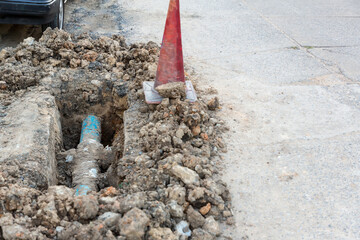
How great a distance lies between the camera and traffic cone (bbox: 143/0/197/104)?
360 centimetres

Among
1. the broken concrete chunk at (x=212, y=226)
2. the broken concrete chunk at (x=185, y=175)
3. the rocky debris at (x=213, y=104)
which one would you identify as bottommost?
the broken concrete chunk at (x=212, y=226)

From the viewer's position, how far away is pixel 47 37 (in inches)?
179

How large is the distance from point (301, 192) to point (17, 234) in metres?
2.09

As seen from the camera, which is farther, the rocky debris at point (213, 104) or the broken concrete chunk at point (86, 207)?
the rocky debris at point (213, 104)

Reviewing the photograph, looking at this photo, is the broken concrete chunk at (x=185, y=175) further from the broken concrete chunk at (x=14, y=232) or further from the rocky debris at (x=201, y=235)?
the broken concrete chunk at (x=14, y=232)

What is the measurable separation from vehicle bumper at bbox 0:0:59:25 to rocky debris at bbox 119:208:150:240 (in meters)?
3.58

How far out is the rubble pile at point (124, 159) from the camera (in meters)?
2.38

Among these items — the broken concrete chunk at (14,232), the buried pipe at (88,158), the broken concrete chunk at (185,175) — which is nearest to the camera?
the broken concrete chunk at (14,232)

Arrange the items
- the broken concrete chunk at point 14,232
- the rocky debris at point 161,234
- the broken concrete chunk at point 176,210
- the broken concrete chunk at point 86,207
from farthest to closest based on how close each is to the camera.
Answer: the broken concrete chunk at point 176,210
the broken concrete chunk at point 86,207
the rocky debris at point 161,234
the broken concrete chunk at point 14,232

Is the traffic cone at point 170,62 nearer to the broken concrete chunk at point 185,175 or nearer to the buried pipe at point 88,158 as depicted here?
the buried pipe at point 88,158

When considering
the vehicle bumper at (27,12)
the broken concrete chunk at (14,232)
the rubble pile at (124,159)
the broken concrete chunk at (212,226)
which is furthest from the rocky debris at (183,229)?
the vehicle bumper at (27,12)

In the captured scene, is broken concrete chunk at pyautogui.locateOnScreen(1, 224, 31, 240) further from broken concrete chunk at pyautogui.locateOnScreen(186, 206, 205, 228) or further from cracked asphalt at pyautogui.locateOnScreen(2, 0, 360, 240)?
cracked asphalt at pyautogui.locateOnScreen(2, 0, 360, 240)

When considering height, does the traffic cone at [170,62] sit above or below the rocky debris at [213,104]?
above

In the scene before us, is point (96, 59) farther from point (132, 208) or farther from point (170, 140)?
point (132, 208)
